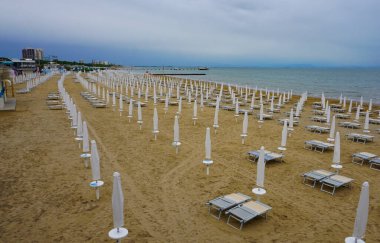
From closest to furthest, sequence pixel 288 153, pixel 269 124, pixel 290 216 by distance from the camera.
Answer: pixel 290 216 → pixel 288 153 → pixel 269 124

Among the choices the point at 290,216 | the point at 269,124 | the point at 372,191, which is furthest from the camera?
the point at 269,124

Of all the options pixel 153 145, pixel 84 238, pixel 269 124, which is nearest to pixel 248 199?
pixel 84 238

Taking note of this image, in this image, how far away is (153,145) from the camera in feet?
31.5

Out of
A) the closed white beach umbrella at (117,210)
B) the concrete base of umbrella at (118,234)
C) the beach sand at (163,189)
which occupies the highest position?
the closed white beach umbrella at (117,210)

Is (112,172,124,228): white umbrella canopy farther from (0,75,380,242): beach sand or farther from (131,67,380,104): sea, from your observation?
(131,67,380,104): sea

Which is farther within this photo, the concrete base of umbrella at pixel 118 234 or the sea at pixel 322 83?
the sea at pixel 322 83

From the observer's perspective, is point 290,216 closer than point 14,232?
No

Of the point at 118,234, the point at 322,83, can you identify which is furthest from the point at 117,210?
the point at 322,83

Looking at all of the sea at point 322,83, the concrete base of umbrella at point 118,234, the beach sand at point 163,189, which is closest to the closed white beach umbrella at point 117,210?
the concrete base of umbrella at point 118,234

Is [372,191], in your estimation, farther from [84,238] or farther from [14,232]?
[14,232]

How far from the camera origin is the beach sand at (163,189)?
4.64m

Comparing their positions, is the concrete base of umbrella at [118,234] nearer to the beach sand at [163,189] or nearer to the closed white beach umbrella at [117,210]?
the closed white beach umbrella at [117,210]

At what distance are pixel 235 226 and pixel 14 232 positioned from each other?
150 inches

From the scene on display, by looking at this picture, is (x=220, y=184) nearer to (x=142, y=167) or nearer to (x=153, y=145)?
(x=142, y=167)
